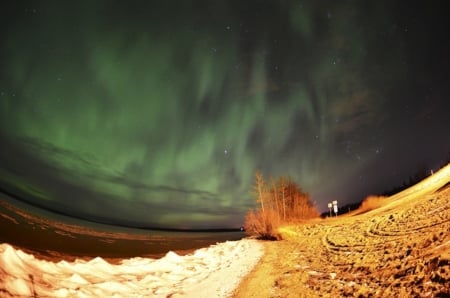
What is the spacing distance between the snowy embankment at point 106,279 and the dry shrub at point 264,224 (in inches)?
468

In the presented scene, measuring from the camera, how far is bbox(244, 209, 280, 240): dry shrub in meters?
24.3

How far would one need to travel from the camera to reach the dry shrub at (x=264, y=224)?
79.6 feet

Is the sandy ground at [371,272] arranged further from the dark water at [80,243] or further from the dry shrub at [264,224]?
the dark water at [80,243]

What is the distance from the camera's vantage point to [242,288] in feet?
28.7

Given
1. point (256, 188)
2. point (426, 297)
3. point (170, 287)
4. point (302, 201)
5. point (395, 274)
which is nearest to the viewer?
point (426, 297)

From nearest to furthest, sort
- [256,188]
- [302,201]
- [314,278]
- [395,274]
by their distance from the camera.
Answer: [395,274] < [314,278] < [256,188] < [302,201]

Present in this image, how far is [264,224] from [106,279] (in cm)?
1780

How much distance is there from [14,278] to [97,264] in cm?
452

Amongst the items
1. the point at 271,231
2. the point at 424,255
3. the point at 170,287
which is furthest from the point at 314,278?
the point at 271,231

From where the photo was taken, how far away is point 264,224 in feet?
82.9

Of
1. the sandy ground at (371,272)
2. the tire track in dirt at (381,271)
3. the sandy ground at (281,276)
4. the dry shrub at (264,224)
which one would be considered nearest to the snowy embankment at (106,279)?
the sandy ground at (281,276)

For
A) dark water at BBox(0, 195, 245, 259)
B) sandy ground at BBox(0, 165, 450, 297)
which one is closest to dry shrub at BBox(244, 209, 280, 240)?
dark water at BBox(0, 195, 245, 259)

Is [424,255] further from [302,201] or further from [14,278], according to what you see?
[302,201]

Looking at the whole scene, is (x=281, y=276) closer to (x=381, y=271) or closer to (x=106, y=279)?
(x=381, y=271)
